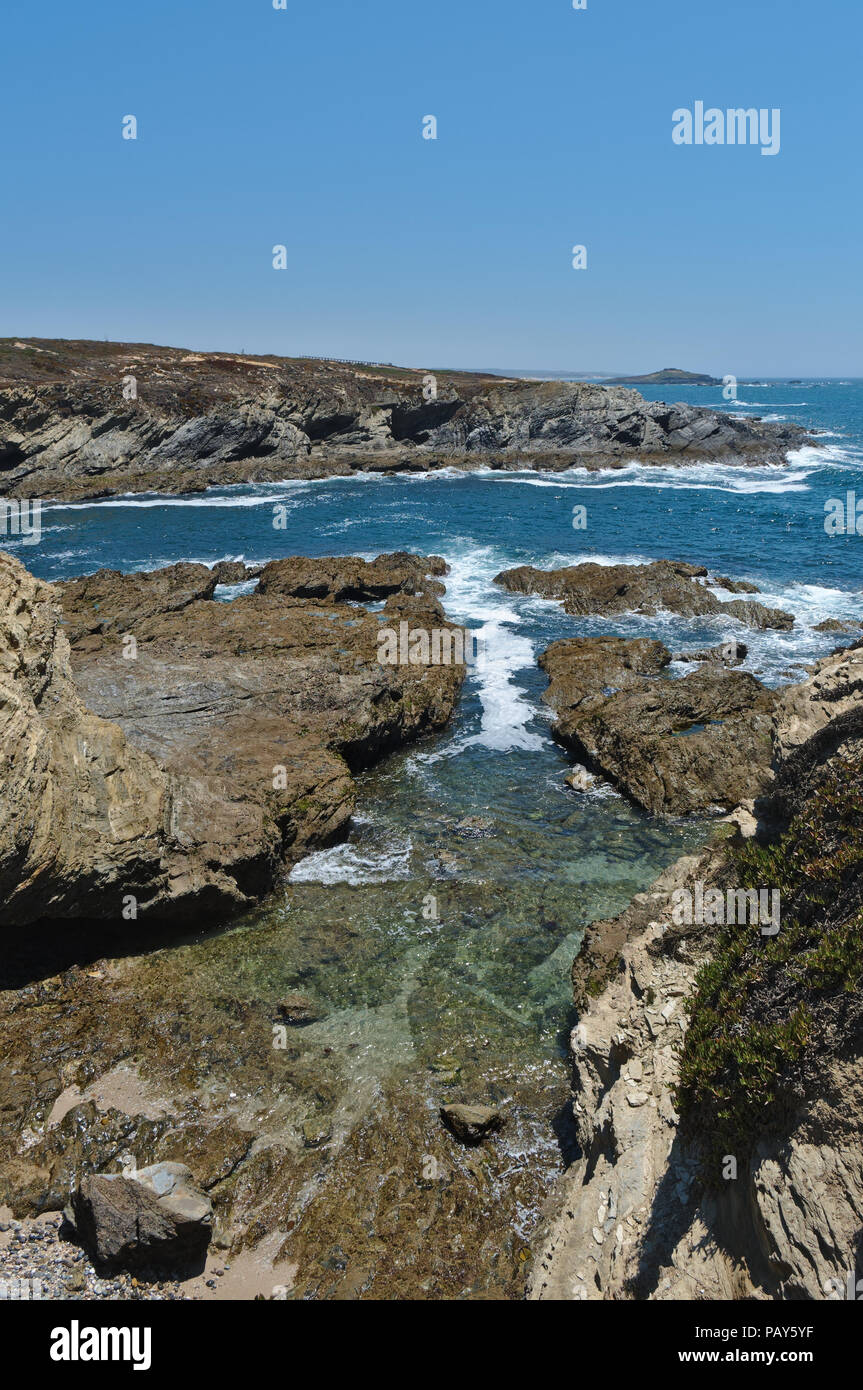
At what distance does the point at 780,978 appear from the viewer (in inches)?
277

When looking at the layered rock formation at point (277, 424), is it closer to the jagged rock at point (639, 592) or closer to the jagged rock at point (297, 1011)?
the jagged rock at point (639, 592)

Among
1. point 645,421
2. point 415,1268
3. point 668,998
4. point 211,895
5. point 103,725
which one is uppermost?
point 645,421

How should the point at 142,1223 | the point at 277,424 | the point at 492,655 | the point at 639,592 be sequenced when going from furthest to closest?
the point at 277,424
the point at 639,592
the point at 492,655
the point at 142,1223

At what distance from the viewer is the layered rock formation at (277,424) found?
73562mm

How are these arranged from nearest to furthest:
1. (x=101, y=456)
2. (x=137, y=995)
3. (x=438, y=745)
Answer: (x=137, y=995) → (x=438, y=745) → (x=101, y=456)

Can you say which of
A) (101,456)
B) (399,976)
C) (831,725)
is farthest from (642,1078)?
(101,456)

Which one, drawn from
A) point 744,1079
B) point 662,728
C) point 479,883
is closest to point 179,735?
point 479,883

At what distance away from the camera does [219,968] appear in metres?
13.7

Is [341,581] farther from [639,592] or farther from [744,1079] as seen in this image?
[744,1079]

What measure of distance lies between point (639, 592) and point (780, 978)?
31.6 metres

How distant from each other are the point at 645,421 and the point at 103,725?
99389mm

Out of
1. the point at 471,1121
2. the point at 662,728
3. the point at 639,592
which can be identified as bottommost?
the point at 471,1121

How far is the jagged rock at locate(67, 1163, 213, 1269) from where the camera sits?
28.7 ft

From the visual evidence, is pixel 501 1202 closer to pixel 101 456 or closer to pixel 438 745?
pixel 438 745
